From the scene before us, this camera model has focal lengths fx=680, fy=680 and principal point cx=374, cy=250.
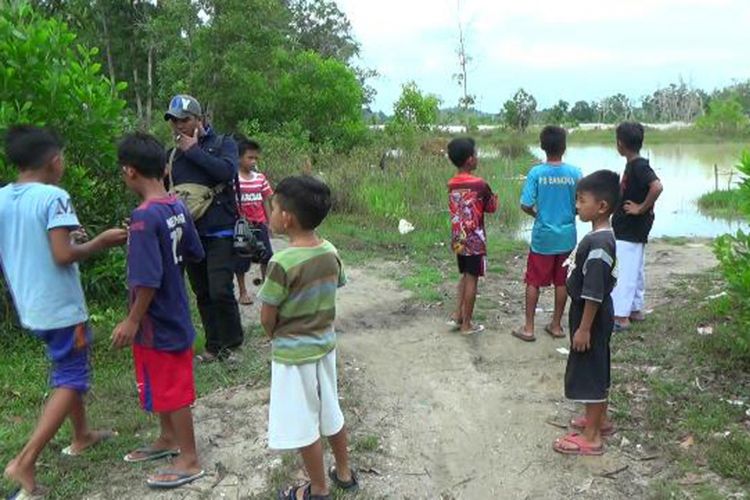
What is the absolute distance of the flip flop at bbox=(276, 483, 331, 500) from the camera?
9.89 ft

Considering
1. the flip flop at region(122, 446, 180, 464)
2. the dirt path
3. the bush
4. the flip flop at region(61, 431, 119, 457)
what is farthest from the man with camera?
the bush

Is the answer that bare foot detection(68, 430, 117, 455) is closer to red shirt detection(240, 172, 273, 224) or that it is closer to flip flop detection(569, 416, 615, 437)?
flip flop detection(569, 416, 615, 437)

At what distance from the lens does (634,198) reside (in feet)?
17.5

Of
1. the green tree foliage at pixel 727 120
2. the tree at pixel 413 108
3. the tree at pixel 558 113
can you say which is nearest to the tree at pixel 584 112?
the tree at pixel 558 113

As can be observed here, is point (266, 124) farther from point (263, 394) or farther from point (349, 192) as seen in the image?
point (263, 394)

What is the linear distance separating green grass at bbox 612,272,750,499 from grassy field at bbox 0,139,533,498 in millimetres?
2194

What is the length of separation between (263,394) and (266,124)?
1379 cm

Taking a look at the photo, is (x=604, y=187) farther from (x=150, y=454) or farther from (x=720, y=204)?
(x=720, y=204)

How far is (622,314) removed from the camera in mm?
5426

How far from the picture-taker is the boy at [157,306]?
2.99 m

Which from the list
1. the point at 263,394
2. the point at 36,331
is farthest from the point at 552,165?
the point at 36,331

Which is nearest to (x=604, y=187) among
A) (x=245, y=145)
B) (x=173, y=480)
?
(x=173, y=480)

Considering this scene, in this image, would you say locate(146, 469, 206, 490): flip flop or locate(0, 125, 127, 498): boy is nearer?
locate(0, 125, 127, 498): boy

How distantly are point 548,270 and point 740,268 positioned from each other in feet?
4.22
